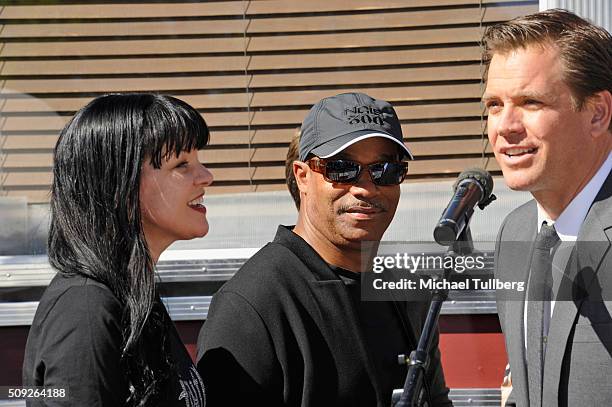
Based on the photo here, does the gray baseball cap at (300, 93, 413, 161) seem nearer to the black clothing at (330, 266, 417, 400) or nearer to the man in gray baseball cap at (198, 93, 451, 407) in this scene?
the man in gray baseball cap at (198, 93, 451, 407)

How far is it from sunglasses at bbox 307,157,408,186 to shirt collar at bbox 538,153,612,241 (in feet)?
1.42

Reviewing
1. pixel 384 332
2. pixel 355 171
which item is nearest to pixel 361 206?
pixel 355 171

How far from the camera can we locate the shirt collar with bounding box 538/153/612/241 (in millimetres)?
2215

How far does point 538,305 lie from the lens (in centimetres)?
225

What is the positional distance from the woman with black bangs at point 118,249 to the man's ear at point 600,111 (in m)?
0.87

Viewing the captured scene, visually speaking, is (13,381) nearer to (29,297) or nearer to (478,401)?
(29,297)

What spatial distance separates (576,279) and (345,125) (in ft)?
2.20

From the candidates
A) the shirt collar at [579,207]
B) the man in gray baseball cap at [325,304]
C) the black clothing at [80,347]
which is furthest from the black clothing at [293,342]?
the shirt collar at [579,207]

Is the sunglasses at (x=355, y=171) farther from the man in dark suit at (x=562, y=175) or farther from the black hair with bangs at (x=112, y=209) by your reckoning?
the black hair with bangs at (x=112, y=209)

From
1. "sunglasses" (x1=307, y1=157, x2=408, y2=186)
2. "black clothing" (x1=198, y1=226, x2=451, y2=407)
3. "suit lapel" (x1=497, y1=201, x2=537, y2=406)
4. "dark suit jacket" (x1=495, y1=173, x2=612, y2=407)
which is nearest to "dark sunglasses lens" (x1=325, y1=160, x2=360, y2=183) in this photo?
"sunglasses" (x1=307, y1=157, x2=408, y2=186)

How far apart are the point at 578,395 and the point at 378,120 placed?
0.81 metres

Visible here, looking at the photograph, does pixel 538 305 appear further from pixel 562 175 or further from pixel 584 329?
pixel 562 175

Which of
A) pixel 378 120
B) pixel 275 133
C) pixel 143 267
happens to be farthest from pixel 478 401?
pixel 143 267

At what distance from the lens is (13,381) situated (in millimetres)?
3654
